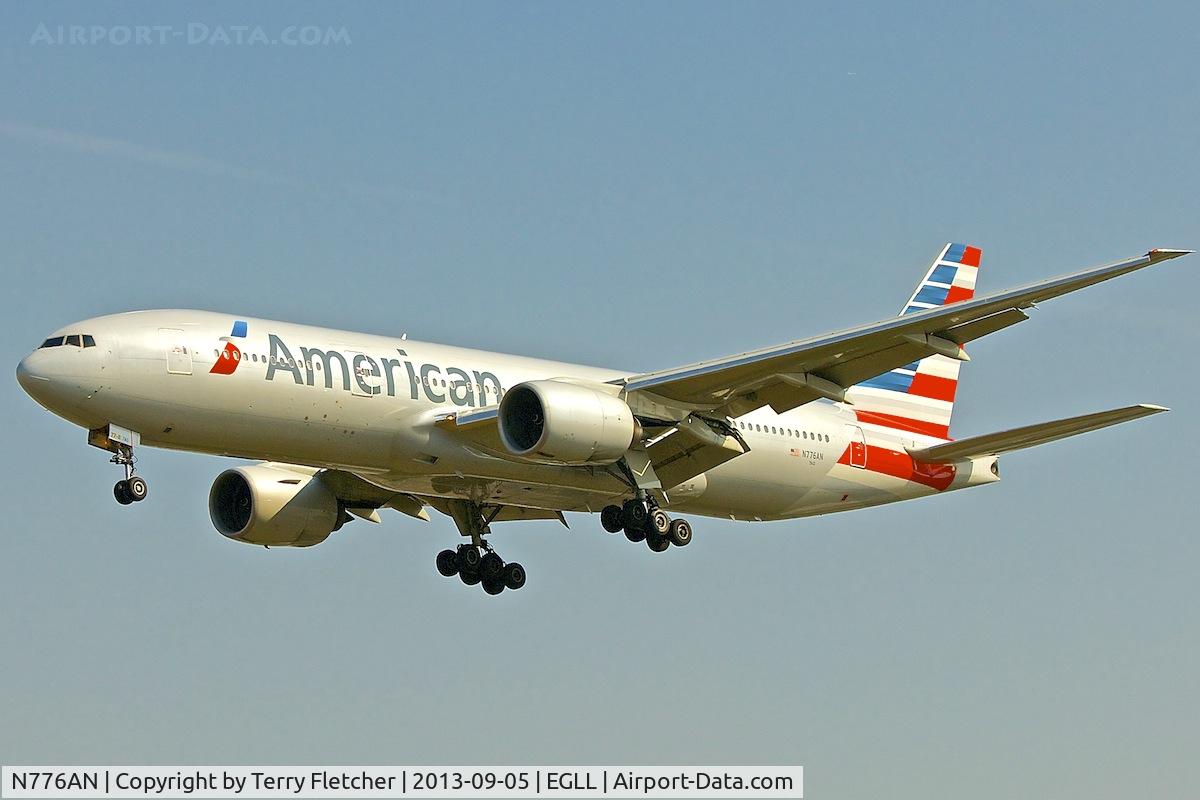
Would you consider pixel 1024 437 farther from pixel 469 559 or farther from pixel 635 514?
pixel 469 559

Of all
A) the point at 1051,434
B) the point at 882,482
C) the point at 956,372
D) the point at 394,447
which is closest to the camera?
the point at 394,447

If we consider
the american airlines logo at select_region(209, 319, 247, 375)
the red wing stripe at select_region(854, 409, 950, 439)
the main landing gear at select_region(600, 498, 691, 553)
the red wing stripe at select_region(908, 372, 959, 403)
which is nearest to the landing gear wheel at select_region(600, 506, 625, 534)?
the main landing gear at select_region(600, 498, 691, 553)

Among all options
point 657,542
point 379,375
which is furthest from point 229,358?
point 657,542

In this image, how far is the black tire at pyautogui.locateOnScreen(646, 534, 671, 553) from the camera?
3941 centimetres

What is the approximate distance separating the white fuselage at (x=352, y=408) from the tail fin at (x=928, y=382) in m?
2.54

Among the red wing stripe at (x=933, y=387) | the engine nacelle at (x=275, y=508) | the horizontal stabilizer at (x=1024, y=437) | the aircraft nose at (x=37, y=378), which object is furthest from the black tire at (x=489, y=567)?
the aircraft nose at (x=37, y=378)

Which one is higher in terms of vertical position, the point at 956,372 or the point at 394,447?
the point at 956,372

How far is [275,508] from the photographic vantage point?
42562 mm

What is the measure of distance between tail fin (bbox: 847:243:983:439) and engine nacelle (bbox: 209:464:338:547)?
1272cm

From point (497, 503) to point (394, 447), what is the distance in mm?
5401

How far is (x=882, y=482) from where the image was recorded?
4431cm

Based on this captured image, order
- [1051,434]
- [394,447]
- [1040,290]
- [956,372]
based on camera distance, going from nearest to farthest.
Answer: [1040,290] → [394,447] → [1051,434] → [956,372]

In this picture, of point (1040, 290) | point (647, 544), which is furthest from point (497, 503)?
point (1040, 290)

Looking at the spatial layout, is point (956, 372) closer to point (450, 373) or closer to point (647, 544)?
point (647, 544)
